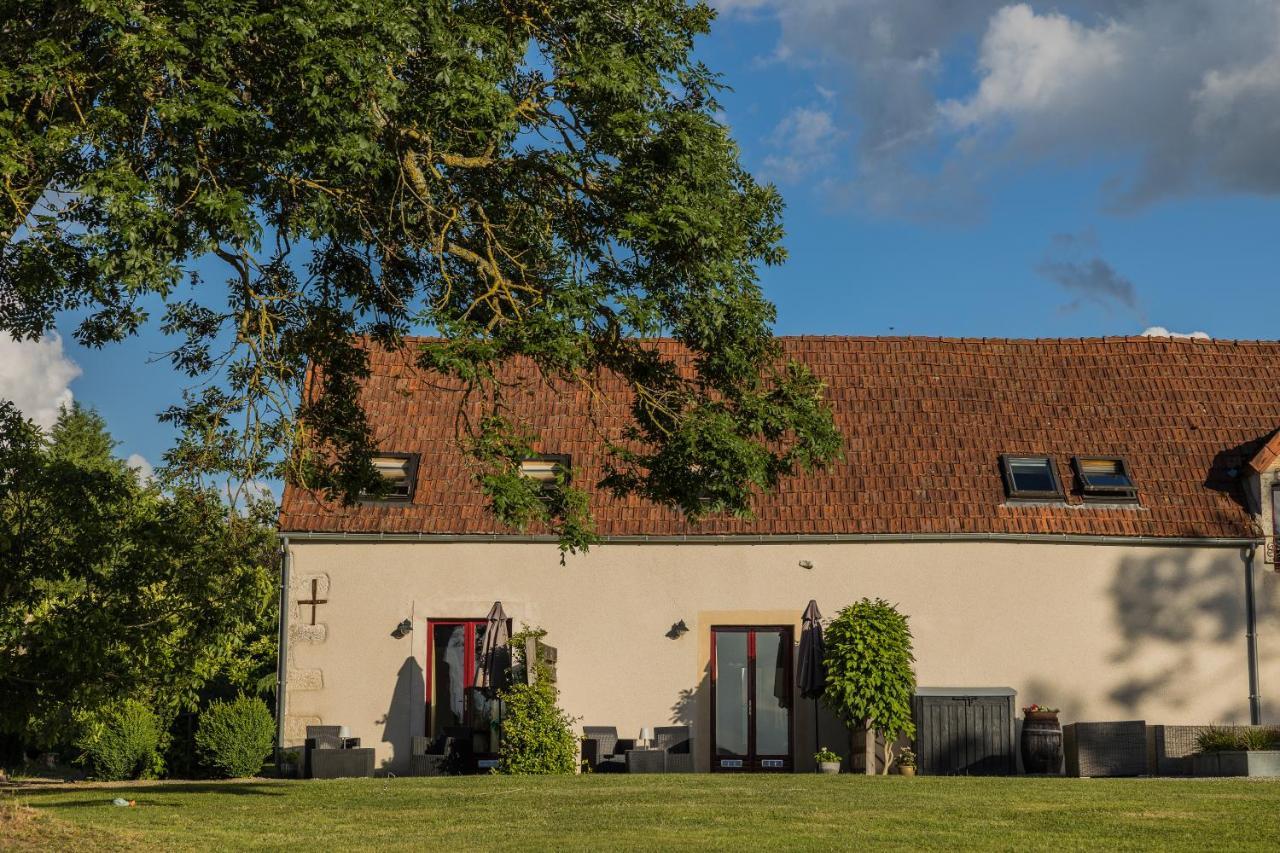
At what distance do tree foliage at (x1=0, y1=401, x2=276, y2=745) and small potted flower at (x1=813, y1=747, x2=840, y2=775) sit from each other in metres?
8.40

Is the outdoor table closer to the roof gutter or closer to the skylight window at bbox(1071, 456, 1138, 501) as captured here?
the roof gutter

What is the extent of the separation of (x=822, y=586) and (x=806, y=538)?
27.8 inches

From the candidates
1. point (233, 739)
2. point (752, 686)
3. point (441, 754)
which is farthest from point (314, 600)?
point (752, 686)

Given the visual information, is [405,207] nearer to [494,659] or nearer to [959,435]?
[494,659]

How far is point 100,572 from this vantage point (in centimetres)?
1375

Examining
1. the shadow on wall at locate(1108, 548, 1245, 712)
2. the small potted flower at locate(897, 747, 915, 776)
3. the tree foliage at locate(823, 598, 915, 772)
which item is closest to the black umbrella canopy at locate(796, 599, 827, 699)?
the tree foliage at locate(823, 598, 915, 772)

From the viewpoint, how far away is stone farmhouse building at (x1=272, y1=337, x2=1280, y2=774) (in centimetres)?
2112

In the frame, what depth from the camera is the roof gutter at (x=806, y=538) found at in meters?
21.2

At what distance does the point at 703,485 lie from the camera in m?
12.1

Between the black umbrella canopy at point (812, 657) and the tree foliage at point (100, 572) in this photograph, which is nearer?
the tree foliage at point (100, 572)

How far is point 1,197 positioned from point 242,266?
96.0 inches

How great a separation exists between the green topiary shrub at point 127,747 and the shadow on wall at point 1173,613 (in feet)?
47.4

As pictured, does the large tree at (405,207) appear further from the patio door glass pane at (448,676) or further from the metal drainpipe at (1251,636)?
the metal drainpipe at (1251,636)

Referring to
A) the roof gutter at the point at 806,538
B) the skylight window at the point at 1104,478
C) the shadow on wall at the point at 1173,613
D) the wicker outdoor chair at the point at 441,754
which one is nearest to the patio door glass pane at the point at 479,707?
the wicker outdoor chair at the point at 441,754
